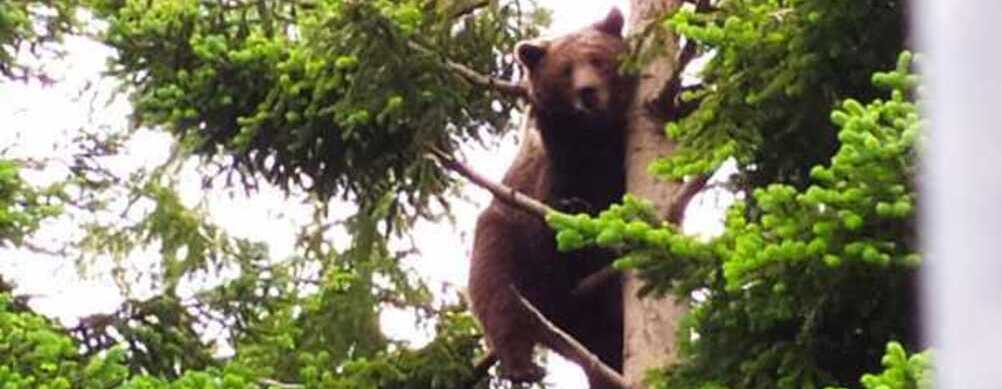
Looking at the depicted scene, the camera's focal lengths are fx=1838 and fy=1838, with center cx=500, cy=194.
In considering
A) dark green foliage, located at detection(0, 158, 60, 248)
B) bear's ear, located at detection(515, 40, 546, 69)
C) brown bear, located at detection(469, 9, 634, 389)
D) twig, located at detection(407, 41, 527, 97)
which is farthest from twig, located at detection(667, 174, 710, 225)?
dark green foliage, located at detection(0, 158, 60, 248)

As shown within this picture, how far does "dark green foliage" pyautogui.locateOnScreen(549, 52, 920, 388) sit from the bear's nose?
7.56ft

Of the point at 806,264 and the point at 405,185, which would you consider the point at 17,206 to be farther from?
the point at 806,264

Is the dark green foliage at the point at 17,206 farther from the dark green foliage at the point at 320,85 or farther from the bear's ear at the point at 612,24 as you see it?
the bear's ear at the point at 612,24

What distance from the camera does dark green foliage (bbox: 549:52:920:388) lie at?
12.3 ft

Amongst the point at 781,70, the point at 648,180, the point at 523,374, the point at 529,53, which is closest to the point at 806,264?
the point at 781,70

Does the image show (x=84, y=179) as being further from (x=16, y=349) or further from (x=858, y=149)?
(x=858, y=149)

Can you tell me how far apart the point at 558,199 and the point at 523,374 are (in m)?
0.72

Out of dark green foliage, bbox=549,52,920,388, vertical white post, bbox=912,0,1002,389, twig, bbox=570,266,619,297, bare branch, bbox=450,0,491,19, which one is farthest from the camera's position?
twig, bbox=570,266,619,297

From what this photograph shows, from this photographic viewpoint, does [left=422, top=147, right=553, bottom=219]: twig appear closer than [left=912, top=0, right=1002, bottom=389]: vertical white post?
No

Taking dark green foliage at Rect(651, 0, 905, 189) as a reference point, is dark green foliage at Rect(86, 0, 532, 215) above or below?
above

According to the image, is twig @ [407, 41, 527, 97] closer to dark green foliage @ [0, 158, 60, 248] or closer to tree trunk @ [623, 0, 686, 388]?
tree trunk @ [623, 0, 686, 388]

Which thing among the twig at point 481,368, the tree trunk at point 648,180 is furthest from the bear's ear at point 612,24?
the twig at point 481,368

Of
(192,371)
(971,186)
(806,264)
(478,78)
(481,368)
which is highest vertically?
(478,78)

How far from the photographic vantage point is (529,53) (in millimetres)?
7434
